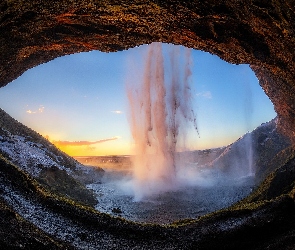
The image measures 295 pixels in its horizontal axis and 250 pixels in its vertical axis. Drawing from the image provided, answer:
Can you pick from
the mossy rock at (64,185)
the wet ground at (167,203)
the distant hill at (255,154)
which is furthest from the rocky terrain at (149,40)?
the distant hill at (255,154)

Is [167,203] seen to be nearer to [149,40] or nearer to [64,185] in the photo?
[64,185]

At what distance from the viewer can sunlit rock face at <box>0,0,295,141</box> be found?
612cm

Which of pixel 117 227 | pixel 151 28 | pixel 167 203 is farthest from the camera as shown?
pixel 167 203

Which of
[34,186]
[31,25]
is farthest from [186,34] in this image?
[34,186]

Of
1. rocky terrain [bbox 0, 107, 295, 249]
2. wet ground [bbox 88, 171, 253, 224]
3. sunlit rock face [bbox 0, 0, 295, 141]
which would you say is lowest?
rocky terrain [bbox 0, 107, 295, 249]

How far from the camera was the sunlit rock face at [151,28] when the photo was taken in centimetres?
612

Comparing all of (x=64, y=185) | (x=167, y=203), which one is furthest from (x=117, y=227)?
(x=167, y=203)

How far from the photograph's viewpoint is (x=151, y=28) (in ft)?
27.5

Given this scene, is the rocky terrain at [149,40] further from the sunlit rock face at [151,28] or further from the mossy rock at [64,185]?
the mossy rock at [64,185]

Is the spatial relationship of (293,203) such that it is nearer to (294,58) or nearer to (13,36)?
(294,58)

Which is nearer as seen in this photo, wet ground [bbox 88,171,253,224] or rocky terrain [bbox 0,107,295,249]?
rocky terrain [bbox 0,107,295,249]

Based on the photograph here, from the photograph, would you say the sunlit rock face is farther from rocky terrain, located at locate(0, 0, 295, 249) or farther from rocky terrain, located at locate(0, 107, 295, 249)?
rocky terrain, located at locate(0, 107, 295, 249)

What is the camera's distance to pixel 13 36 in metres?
7.82

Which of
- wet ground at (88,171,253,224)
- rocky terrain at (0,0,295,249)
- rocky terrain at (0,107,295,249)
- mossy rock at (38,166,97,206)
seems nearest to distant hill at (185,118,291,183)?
wet ground at (88,171,253,224)
